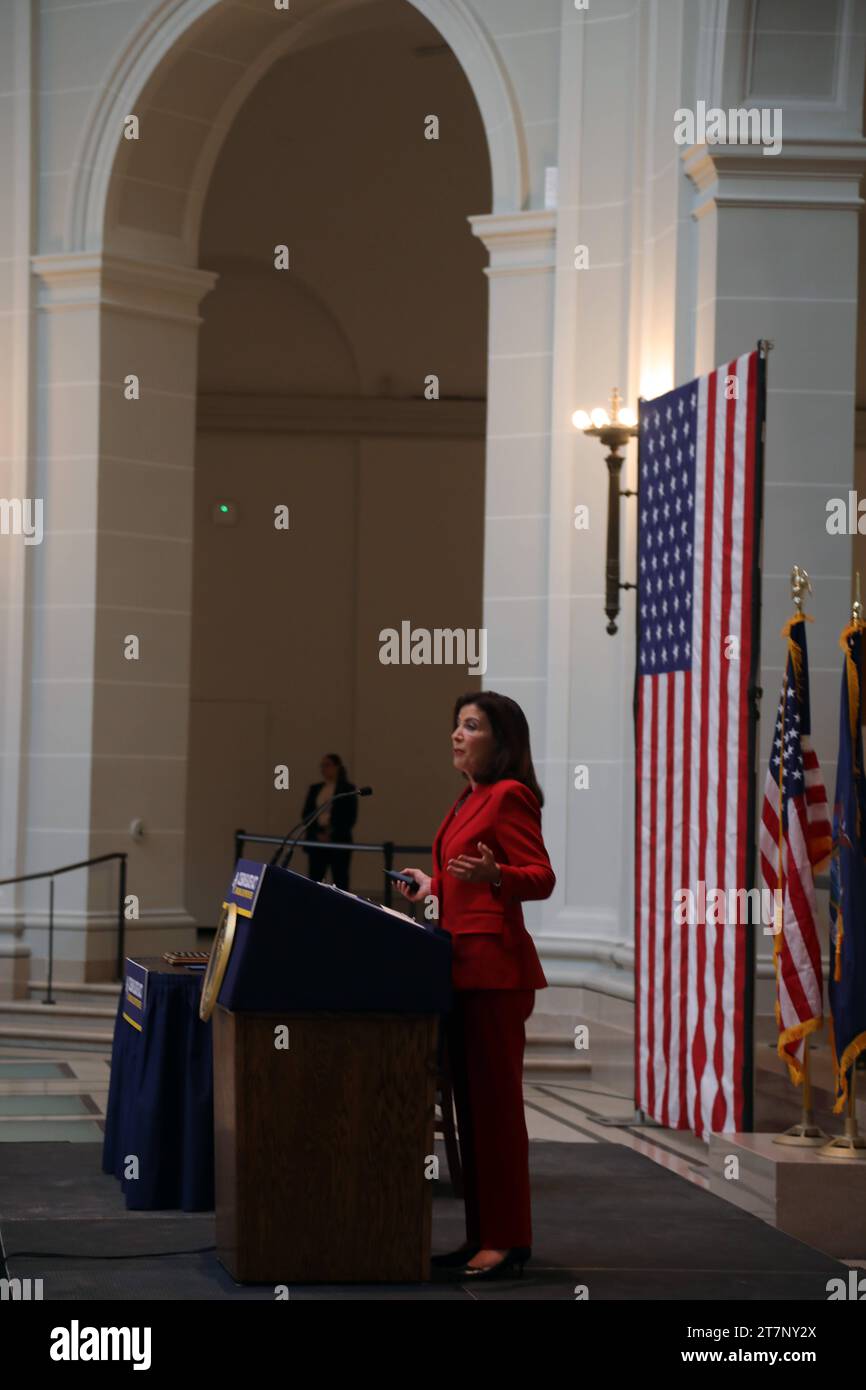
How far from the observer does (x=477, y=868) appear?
548 cm

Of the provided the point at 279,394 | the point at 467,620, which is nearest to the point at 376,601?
the point at 467,620

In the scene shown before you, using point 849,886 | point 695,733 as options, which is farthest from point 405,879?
point 695,733

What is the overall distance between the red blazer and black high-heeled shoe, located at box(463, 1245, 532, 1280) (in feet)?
2.44

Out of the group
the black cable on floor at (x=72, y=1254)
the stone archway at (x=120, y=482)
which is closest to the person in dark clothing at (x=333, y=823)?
the stone archway at (x=120, y=482)

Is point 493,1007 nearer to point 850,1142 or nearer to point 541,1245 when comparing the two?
point 541,1245

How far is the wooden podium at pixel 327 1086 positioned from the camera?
18.0ft

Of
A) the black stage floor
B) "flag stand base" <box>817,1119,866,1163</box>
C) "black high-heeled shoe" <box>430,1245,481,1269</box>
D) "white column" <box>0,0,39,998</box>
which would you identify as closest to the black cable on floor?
the black stage floor

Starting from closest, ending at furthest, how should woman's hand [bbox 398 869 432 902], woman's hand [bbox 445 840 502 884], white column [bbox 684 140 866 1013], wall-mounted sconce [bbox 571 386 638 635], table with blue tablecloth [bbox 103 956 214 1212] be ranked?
1. woman's hand [bbox 445 840 502 884]
2. woman's hand [bbox 398 869 432 902]
3. table with blue tablecloth [bbox 103 956 214 1212]
4. white column [bbox 684 140 866 1013]
5. wall-mounted sconce [bbox 571 386 638 635]

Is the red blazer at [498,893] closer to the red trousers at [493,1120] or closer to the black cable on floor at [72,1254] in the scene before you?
the red trousers at [493,1120]

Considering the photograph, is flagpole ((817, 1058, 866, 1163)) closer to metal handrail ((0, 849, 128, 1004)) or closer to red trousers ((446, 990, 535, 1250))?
red trousers ((446, 990, 535, 1250))

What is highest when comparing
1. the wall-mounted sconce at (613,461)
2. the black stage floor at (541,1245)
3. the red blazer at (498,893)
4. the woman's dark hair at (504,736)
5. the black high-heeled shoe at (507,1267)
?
the wall-mounted sconce at (613,461)

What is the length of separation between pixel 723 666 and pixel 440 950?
3379mm

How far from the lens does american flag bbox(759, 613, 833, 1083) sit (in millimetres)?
7684

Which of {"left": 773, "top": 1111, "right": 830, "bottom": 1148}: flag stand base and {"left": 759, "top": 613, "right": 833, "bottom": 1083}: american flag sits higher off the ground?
{"left": 759, "top": 613, "right": 833, "bottom": 1083}: american flag
